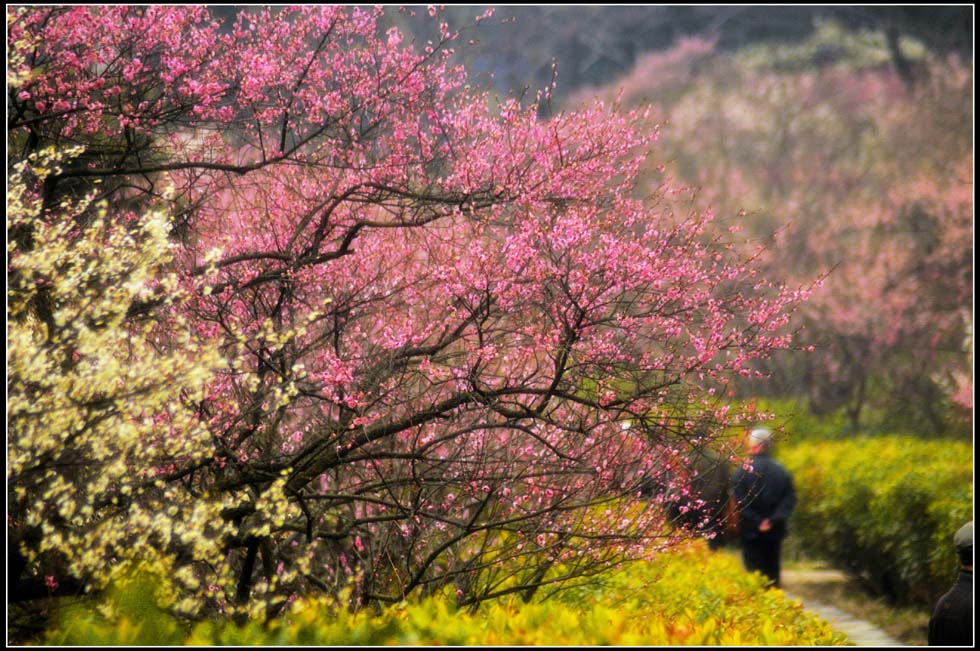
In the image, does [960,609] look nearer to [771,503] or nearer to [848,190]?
[771,503]

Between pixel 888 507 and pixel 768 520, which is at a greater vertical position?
pixel 888 507

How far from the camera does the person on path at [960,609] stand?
4625 mm

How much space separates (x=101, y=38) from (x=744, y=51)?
986 cm

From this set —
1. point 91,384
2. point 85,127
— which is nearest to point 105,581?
point 91,384

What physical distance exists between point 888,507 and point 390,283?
550 centimetres

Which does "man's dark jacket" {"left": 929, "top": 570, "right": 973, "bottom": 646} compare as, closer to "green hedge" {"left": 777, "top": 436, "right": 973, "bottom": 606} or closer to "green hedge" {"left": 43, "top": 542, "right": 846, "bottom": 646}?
"green hedge" {"left": 43, "top": 542, "right": 846, "bottom": 646}

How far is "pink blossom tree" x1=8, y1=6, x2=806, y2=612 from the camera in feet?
15.7

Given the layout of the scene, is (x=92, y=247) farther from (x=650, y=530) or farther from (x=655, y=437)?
(x=650, y=530)

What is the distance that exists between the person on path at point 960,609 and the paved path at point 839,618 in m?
2.60

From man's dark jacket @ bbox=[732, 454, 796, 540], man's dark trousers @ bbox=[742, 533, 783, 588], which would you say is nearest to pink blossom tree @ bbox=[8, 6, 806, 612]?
man's dark jacket @ bbox=[732, 454, 796, 540]

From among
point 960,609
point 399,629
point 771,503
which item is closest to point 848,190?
point 771,503

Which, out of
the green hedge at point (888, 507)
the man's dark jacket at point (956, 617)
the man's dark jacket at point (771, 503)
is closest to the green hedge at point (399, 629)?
the man's dark jacket at point (956, 617)

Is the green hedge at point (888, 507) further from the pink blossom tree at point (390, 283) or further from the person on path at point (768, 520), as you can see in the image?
the pink blossom tree at point (390, 283)

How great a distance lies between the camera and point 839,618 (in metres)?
9.11
